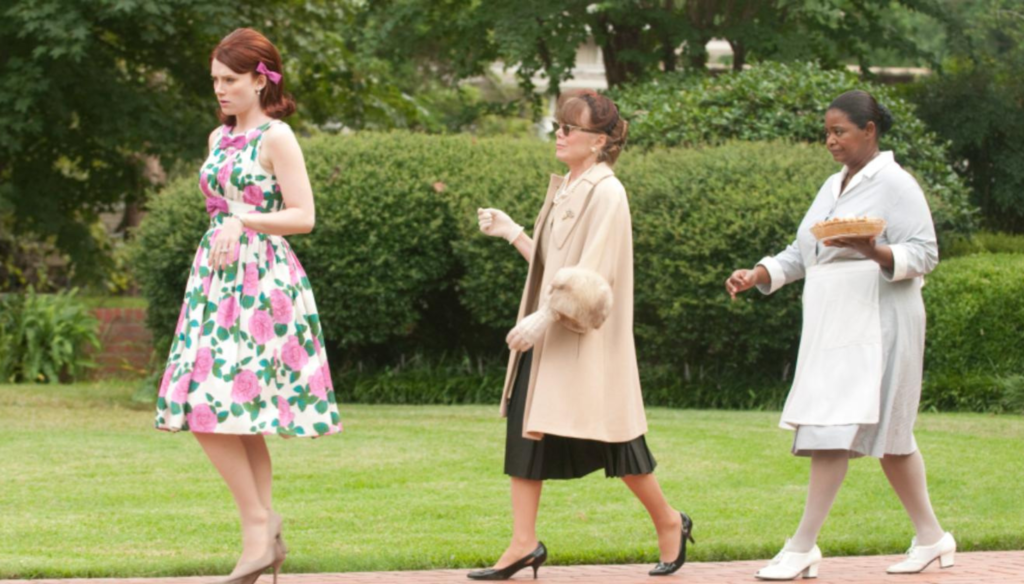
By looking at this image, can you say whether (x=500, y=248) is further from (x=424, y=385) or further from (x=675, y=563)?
(x=675, y=563)

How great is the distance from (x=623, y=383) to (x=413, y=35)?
12.8 meters

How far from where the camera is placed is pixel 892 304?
5.96 meters

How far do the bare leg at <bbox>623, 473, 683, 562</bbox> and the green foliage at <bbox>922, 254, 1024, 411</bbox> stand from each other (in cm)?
682

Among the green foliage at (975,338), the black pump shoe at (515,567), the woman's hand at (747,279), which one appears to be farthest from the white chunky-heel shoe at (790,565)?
the green foliage at (975,338)

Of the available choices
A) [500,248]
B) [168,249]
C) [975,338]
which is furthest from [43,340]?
[975,338]

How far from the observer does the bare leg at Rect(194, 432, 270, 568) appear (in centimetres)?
538

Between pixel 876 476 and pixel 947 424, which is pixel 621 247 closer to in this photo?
pixel 876 476

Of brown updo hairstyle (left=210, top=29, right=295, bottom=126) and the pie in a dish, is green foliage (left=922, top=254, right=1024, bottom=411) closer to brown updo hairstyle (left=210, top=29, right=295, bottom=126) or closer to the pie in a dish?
the pie in a dish

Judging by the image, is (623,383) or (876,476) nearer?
(623,383)

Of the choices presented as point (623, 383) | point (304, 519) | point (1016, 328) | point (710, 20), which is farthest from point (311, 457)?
point (710, 20)

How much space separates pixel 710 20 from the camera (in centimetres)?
1675

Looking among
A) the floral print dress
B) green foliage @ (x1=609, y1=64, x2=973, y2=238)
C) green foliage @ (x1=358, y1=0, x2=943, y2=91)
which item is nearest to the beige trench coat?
the floral print dress

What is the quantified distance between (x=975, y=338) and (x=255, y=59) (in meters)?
8.46

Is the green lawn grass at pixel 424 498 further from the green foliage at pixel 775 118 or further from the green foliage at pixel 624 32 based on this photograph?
the green foliage at pixel 624 32
